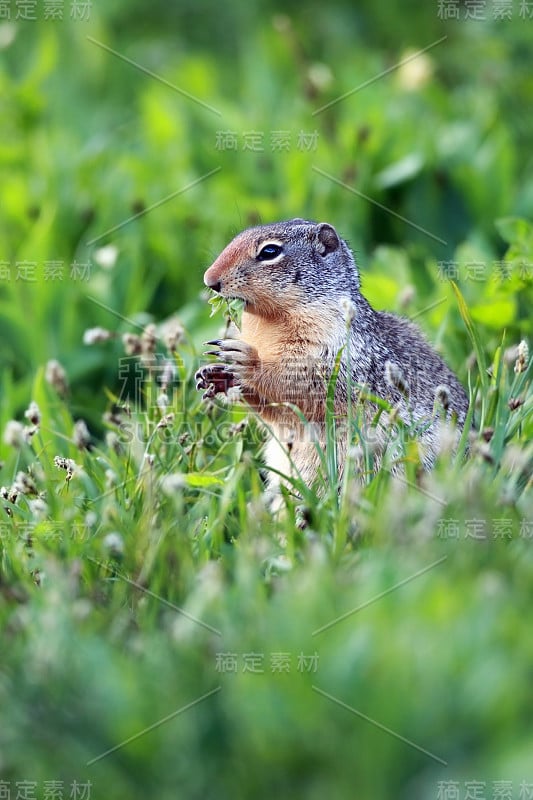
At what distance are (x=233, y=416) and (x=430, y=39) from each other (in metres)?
5.68

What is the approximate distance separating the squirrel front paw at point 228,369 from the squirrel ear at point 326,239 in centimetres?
58

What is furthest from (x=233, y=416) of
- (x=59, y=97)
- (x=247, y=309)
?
(x=59, y=97)

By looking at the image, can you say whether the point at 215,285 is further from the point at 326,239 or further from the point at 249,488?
the point at 249,488

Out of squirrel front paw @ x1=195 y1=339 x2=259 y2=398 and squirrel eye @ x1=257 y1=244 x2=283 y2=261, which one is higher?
squirrel eye @ x1=257 y1=244 x2=283 y2=261

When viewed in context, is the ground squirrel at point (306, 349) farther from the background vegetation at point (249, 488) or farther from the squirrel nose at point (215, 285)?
the background vegetation at point (249, 488)

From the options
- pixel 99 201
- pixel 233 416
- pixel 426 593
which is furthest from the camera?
pixel 99 201

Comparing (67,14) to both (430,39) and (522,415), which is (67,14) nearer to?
(430,39)

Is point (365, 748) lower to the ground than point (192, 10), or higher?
lower

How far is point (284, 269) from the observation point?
14.2 ft

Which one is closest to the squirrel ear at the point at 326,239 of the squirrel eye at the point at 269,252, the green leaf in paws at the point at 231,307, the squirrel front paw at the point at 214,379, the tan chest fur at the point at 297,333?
the squirrel eye at the point at 269,252

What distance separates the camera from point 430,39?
9156 millimetres

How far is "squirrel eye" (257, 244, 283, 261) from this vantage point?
4332mm

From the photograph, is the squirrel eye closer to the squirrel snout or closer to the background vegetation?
the squirrel snout

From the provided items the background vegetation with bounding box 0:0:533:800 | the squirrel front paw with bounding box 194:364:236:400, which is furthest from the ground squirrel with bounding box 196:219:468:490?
the background vegetation with bounding box 0:0:533:800
